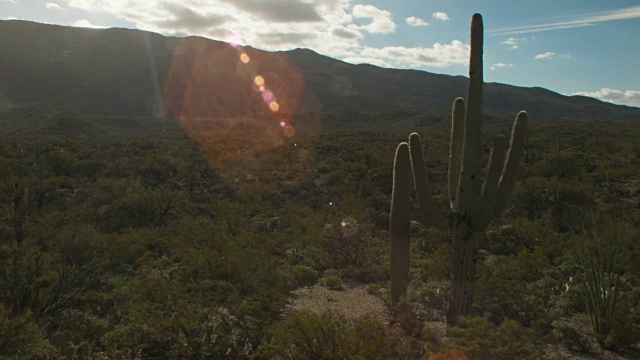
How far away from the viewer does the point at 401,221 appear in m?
7.00

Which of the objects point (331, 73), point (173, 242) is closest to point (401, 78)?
point (331, 73)

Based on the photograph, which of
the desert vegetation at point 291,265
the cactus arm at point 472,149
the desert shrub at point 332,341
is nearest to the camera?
the desert shrub at point 332,341

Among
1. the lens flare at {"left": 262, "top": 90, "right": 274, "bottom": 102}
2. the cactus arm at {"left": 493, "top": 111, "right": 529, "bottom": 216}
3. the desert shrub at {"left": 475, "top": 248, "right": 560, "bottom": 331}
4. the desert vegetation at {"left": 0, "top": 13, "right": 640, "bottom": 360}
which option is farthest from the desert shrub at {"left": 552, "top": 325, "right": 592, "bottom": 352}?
the lens flare at {"left": 262, "top": 90, "right": 274, "bottom": 102}

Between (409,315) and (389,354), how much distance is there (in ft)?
5.80

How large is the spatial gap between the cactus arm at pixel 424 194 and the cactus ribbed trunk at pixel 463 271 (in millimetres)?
286

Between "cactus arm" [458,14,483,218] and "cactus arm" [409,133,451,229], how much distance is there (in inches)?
12.6

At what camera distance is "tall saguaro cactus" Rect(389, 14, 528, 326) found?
6.52 metres

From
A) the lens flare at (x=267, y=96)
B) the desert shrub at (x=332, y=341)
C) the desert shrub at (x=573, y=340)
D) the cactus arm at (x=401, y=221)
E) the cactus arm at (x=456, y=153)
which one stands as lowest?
the desert shrub at (x=573, y=340)

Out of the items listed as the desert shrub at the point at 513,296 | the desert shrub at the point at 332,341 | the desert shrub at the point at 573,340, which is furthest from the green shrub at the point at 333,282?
the desert shrub at the point at 573,340

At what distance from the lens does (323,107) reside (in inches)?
3866

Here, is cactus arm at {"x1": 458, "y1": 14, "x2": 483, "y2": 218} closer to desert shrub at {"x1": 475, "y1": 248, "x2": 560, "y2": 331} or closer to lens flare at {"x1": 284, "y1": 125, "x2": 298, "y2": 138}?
desert shrub at {"x1": 475, "y1": 248, "x2": 560, "y2": 331}

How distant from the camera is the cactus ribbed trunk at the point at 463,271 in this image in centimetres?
650

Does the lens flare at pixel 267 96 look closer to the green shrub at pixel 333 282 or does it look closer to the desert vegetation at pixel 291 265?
the desert vegetation at pixel 291 265

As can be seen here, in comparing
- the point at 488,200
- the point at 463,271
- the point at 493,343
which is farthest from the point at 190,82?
the point at 493,343
